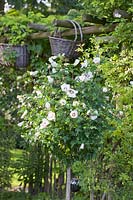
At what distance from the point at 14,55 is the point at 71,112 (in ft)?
5.10

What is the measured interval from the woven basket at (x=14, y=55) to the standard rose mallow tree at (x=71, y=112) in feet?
3.88

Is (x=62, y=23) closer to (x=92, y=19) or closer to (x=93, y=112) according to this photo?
(x=92, y=19)

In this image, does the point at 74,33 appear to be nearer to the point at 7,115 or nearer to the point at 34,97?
the point at 34,97

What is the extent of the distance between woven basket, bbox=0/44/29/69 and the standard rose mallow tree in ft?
3.88

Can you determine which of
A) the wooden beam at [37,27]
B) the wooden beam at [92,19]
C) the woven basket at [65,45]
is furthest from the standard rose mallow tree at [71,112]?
the wooden beam at [37,27]

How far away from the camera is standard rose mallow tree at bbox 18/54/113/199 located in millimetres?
2447

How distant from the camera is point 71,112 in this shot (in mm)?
2418

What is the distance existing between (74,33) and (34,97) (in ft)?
3.23

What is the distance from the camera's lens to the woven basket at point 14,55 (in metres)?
3.80

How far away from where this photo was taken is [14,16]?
402 cm

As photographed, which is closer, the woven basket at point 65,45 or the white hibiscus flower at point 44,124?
the white hibiscus flower at point 44,124

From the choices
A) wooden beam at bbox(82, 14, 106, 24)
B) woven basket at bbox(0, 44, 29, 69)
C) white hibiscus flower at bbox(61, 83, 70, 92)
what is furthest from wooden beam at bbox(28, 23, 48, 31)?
white hibiscus flower at bbox(61, 83, 70, 92)

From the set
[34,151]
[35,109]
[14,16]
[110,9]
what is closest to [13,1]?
[14,16]

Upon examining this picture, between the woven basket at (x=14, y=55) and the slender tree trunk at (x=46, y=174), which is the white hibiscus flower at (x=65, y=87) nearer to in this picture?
the woven basket at (x=14, y=55)
